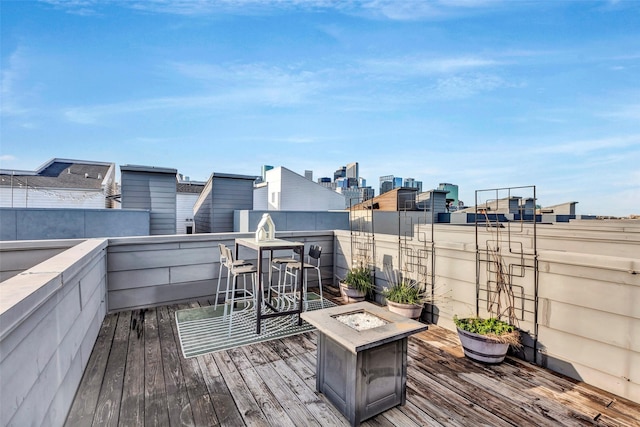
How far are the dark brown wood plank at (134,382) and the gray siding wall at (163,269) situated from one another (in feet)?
2.20

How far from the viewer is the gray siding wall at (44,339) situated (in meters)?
0.97

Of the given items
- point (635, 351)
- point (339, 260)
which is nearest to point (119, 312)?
point (339, 260)

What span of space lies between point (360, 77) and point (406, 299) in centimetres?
582

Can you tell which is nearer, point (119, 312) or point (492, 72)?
point (119, 312)

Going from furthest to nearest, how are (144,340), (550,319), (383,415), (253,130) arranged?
Answer: (253,130)
(144,340)
(550,319)
(383,415)

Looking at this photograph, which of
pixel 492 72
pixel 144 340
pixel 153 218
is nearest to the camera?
pixel 144 340

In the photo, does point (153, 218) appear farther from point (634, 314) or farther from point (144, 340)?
point (634, 314)

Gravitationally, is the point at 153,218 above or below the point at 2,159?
below

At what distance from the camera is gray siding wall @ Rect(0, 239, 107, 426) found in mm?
972

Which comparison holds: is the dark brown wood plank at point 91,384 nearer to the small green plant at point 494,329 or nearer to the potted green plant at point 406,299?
the potted green plant at point 406,299

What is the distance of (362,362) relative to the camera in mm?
1771

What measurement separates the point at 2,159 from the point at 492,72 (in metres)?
17.2

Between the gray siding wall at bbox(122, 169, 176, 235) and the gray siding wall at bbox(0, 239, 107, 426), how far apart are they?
5927 mm

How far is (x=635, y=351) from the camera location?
2.09 m
